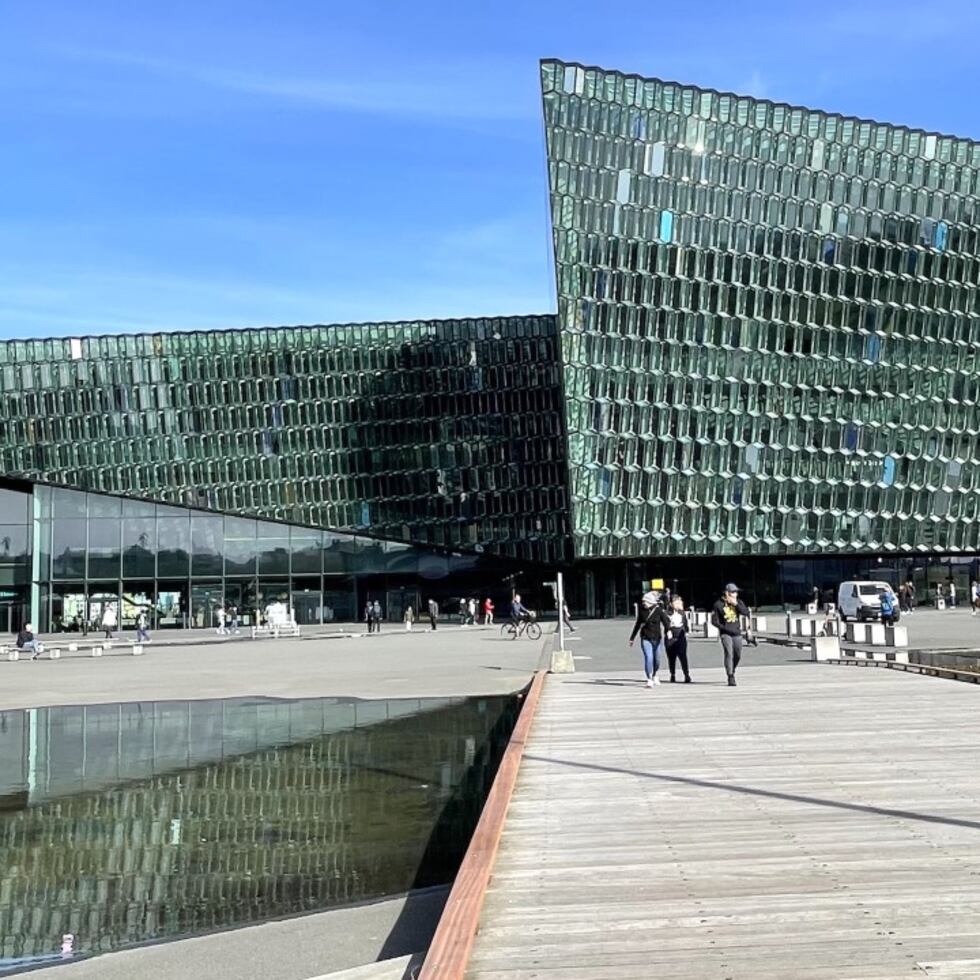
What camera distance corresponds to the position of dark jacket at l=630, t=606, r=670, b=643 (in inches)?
778

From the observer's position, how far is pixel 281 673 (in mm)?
29703

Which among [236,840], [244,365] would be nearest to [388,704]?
[236,840]

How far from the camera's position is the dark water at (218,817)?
8.36 m

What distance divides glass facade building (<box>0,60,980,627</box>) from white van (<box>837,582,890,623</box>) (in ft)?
49.8

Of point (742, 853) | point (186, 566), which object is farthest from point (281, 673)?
point (186, 566)

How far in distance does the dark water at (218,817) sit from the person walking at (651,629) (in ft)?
8.33

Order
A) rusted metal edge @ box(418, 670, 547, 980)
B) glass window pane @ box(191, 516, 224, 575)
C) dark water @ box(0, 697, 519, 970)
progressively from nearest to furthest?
1. rusted metal edge @ box(418, 670, 547, 980)
2. dark water @ box(0, 697, 519, 970)
3. glass window pane @ box(191, 516, 224, 575)

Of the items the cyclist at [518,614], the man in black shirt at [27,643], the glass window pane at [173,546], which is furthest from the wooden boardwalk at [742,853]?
the glass window pane at [173,546]

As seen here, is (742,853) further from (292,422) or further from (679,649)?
(292,422)

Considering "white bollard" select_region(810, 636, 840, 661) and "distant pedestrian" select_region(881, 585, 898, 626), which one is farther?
"distant pedestrian" select_region(881, 585, 898, 626)

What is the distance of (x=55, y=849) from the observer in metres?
10.2

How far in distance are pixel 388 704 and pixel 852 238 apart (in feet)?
187

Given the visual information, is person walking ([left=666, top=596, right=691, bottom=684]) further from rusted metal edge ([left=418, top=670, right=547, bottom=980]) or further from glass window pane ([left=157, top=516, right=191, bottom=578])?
glass window pane ([left=157, top=516, right=191, bottom=578])

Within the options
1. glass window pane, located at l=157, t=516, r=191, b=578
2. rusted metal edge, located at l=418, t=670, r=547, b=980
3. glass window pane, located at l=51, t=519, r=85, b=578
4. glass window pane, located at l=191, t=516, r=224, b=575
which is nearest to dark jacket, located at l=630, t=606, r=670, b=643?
rusted metal edge, located at l=418, t=670, r=547, b=980
